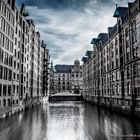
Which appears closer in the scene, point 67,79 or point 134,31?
point 134,31

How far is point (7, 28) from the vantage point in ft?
144

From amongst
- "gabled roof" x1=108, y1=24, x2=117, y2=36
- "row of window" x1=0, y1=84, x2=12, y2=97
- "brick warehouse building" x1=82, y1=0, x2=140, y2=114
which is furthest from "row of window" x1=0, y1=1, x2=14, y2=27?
"gabled roof" x1=108, y1=24, x2=117, y2=36

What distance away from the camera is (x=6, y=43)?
143ft

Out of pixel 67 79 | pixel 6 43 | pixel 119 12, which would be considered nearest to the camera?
pixel 6 43

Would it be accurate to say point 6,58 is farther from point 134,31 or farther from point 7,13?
point 134,31

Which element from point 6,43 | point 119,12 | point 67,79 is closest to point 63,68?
point 67,79

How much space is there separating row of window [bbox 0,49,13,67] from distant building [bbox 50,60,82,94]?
4797 inches

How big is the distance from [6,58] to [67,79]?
132850mm

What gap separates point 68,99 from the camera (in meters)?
127

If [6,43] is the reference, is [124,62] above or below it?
below

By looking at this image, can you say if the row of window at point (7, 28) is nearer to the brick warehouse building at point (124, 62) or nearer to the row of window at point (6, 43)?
the row of window at point (6, 43)

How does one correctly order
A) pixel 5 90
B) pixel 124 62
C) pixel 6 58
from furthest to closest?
pixel 124 62, pixel 6 58, pixel 5 90

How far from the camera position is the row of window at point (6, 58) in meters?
40.4

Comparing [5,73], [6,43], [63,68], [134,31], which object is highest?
[63,68]
